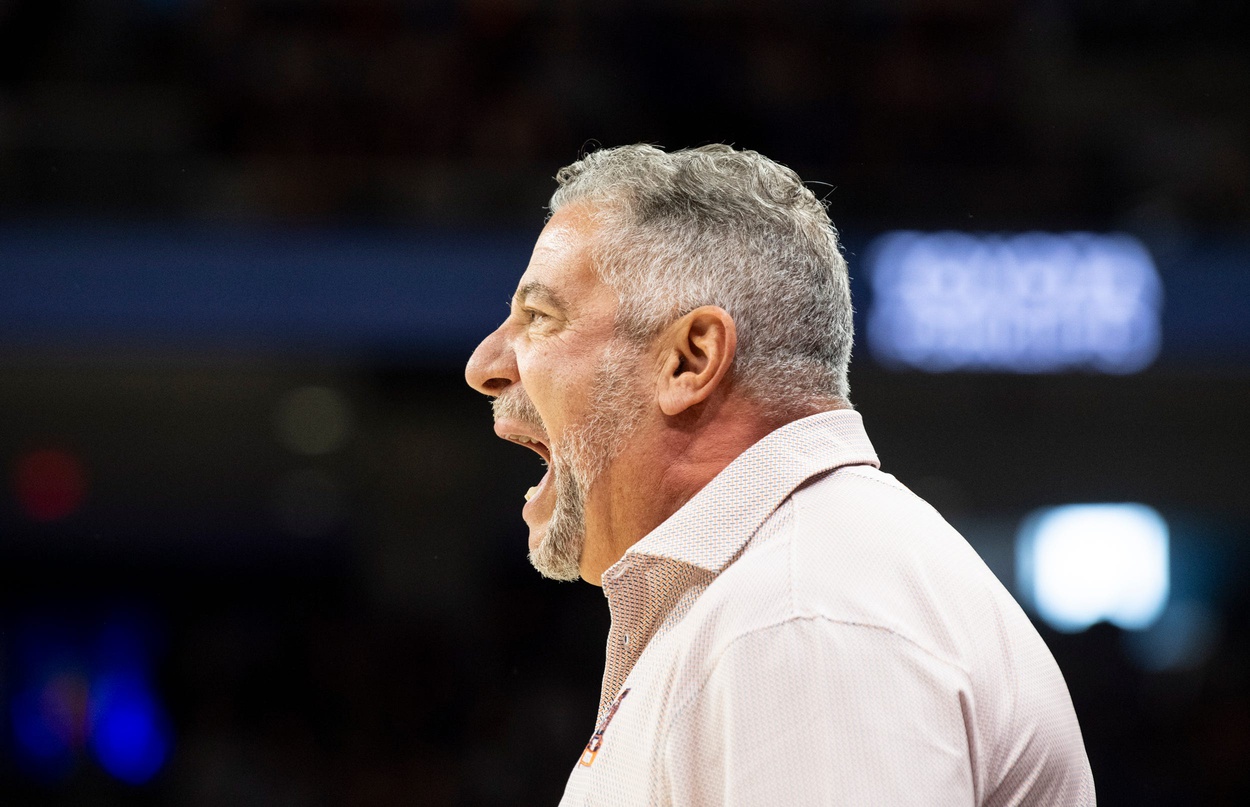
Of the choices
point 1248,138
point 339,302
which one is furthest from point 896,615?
point 1248,138

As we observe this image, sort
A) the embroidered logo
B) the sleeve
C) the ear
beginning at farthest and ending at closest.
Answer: the ear
the embroidered logo
the sleeve

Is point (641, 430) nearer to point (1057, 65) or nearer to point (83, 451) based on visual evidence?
point (1057, 65)

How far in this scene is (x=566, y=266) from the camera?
1327mm

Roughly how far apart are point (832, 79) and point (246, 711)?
365 cm

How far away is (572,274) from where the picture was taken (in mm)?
1318

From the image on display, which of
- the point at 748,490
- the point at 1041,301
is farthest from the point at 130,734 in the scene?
the point at 748,490

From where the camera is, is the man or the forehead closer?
the man

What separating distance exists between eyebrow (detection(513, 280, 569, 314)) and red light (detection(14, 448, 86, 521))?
21.5ft

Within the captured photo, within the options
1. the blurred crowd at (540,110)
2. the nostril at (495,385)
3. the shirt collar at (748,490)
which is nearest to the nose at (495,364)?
the nostril at (495,385)

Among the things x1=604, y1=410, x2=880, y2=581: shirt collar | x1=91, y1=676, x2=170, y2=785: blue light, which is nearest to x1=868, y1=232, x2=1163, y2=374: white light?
x1=91, y1=676, x2=170, y2=785: blue light

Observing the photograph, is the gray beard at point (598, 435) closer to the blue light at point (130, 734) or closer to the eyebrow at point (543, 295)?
the eyebrow at point (543, 295)

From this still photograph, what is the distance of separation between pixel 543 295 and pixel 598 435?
0.54 feet

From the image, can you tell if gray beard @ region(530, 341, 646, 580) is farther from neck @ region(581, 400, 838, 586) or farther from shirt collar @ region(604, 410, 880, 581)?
shirt collar @ region(604, 410, 880, 581)

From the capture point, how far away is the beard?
1.25 metres
